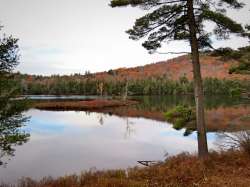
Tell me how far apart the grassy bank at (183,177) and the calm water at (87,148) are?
6.21 metres

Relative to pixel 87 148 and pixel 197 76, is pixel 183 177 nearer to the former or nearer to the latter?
pixel 197 76

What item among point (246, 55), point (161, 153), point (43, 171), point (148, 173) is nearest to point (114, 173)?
point (148, 173)

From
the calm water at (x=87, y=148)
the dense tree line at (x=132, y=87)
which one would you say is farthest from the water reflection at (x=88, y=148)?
the dense tree line at (x=132, y=87)

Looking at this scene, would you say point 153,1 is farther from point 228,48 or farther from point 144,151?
point 144,151

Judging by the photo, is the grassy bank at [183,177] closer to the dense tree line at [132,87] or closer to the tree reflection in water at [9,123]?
the tree reflection in water at [9,123]

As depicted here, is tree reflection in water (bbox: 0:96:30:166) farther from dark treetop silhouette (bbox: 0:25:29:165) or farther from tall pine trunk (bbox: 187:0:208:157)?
tall pine trunk (bbox: 187:0:208:157)

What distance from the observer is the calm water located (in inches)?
Result: 747

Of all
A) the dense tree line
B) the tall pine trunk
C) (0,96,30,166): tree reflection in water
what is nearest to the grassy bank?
the tall pine trunk

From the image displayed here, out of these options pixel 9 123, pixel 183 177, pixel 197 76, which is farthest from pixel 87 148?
pixel 183 177

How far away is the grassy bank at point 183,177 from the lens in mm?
10328

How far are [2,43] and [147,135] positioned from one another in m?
23.9

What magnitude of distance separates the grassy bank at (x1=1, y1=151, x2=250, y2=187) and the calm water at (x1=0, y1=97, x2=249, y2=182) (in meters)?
6.21

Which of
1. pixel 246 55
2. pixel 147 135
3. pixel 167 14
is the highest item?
pixel 167 14

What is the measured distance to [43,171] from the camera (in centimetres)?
1812
